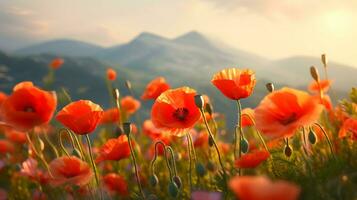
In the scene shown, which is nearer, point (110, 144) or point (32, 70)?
point (110, 144)

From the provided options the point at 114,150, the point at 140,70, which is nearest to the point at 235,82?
the point at 114,150

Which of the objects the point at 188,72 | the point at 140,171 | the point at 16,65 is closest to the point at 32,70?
the point at 16,65

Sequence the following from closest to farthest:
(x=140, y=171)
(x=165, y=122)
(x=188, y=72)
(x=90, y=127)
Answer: (x=90, y=127), (x=165, y=122), (x=140, y=171), (x=188, y=72)

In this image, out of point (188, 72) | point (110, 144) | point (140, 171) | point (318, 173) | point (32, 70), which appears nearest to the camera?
point (318, 173)

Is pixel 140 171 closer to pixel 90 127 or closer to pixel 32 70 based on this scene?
pixel 90 127

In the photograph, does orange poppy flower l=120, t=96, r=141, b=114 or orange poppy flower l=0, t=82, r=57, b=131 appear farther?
orange poppy flower l=120, t=96, r=141, b=114

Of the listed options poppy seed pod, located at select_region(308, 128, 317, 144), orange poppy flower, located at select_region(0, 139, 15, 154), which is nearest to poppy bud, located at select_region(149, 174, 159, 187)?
poppy seed pod, located at select_region(308, 128, 317, 144)

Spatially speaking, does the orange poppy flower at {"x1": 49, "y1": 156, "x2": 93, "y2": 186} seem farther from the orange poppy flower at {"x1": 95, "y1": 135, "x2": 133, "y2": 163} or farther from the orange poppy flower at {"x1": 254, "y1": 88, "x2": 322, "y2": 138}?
the orange poppy flower at {"x1": 254, "y1": 88, "x2": 322, "y2": 138}
